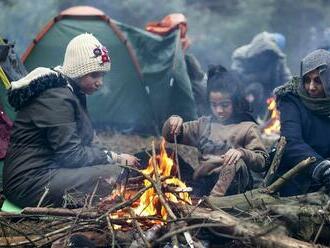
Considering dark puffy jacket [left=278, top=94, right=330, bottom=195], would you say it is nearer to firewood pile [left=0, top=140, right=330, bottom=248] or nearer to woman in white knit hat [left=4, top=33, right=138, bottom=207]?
firewood pile [left=0, top=140, right=330, bottom=248]


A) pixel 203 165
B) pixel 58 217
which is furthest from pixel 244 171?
pixel 58 217

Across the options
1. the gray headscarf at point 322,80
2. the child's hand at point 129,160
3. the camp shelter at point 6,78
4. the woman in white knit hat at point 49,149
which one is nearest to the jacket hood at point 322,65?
the gray headscarf at point 322,80

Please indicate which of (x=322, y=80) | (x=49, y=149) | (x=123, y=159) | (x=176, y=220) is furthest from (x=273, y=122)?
(x=176, y=220)

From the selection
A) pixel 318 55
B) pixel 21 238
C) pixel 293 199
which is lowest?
pixel 21 238

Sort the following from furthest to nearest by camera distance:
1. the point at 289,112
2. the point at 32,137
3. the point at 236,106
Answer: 1. the point at 236,106
2. the point at 289,112
3. the point at 32,137

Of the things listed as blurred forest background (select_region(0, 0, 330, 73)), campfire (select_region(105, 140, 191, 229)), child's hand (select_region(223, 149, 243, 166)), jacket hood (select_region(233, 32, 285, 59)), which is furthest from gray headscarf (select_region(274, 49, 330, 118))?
blurred forest background (select_region(0, 0, 330, 73))

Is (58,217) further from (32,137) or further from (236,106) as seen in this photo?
(236,106)

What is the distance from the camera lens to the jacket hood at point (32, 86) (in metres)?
5.06

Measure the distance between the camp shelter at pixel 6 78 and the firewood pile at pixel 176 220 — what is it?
194cm

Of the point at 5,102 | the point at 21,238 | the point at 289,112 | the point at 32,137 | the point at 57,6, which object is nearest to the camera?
the point at 21,238

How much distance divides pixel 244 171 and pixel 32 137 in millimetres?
2055

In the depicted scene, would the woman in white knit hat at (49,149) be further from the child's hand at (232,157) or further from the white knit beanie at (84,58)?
the child's hand at (232,157)

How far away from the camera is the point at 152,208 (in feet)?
15.3

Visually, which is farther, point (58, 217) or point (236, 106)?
point (236, 106)
